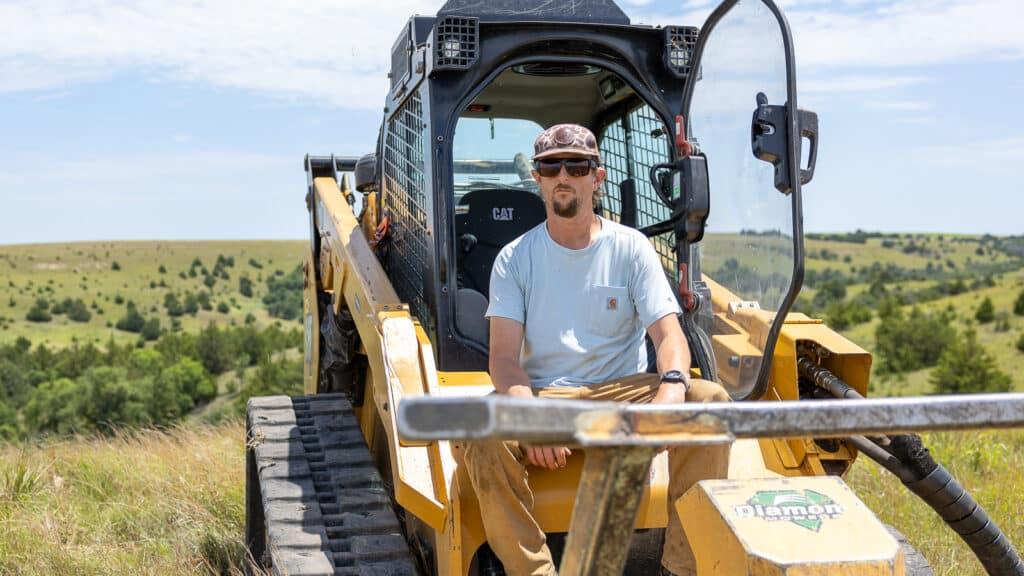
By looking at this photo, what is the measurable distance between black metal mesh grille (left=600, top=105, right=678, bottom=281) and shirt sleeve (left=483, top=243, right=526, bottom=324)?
1.10 m

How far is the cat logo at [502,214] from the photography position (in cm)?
584

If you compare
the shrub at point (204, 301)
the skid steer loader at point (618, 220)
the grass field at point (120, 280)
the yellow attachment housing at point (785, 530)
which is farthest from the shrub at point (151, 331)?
the yellow attachment housing at point (785, 530)

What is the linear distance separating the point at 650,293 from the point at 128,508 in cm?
467

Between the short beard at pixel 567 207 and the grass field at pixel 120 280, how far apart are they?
7379 centimetres

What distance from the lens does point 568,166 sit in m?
4.08

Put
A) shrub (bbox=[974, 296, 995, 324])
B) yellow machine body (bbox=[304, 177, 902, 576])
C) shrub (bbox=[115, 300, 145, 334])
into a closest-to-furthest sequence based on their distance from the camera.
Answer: yellow machine body (bbox=[304, 177, 902, 576]) → shrub (bbox=[974, 296, 995, 324]) → shrub (bbox=[115, 300, 145, 334])

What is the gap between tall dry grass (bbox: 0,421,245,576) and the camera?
5844 millimetres

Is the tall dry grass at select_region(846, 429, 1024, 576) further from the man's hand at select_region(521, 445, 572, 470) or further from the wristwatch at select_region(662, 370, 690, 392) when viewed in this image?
the man's hand at select_region(521, 445, 572, 470)

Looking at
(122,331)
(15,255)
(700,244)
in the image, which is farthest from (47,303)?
(700,244)

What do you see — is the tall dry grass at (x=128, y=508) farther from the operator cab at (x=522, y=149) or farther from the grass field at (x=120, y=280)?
the grass field at (x=120, y=280)

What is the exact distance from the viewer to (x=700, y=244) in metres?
4.80

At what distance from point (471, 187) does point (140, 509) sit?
335 centimetres

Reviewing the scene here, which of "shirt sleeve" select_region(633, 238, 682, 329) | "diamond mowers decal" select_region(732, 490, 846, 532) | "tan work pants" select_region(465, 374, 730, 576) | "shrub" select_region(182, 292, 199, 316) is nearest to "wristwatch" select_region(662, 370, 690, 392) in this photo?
"tan work pants" select_region(465, 374, 730, 576)

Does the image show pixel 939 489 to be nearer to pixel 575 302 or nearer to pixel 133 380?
pixel 575 302
